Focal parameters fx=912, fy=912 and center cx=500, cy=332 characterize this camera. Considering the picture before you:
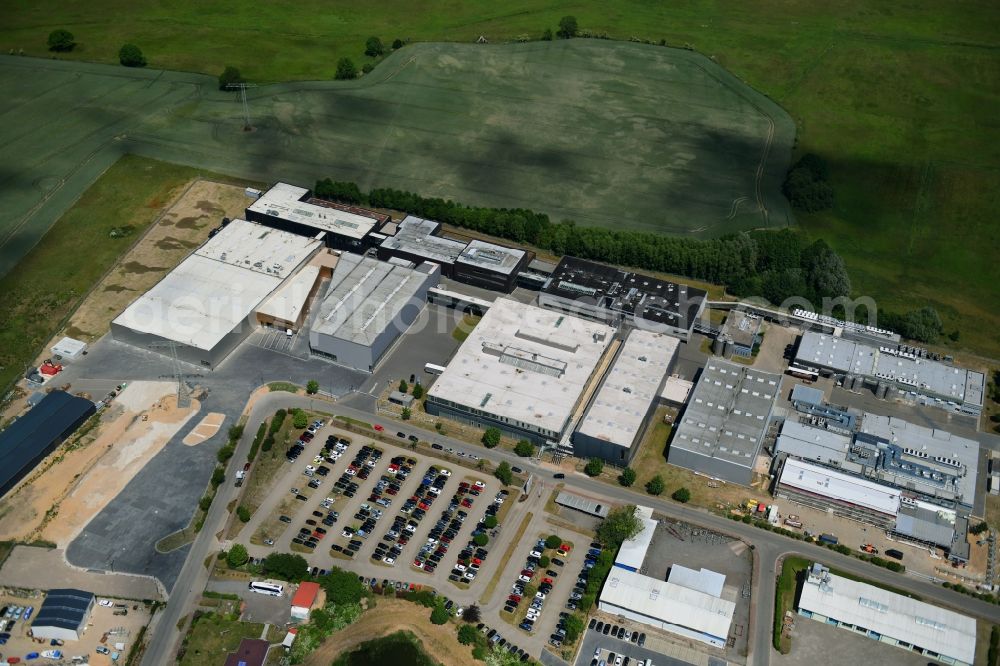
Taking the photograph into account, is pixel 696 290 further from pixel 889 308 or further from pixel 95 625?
pixel 95 625

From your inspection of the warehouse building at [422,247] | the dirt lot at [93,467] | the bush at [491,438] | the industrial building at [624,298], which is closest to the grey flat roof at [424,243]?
the warehouse building at [422,247]

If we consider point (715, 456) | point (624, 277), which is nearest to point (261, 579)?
point (715, 456)

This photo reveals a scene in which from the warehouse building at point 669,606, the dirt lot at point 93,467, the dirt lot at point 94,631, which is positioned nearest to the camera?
the dirt lot at point 94,631

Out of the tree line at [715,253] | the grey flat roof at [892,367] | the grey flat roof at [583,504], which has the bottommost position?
the grey flat roof at [583,504]

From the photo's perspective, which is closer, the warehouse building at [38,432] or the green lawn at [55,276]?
the warehouse building at [38,432]

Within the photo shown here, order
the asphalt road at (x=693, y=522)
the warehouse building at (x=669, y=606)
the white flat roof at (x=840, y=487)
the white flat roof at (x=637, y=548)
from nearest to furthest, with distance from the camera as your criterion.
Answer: the asphalt road at (x=693, y=522) < the warehouse building at (x=669, y=606) < the white flat roof at (x=637, y=548) < the white flat roof at (x=840, y=487)

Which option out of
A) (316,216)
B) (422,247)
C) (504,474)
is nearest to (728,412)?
(504,474)

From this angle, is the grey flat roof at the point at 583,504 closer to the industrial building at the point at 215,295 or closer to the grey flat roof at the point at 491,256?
the grey flat roof at the point at 491,256
